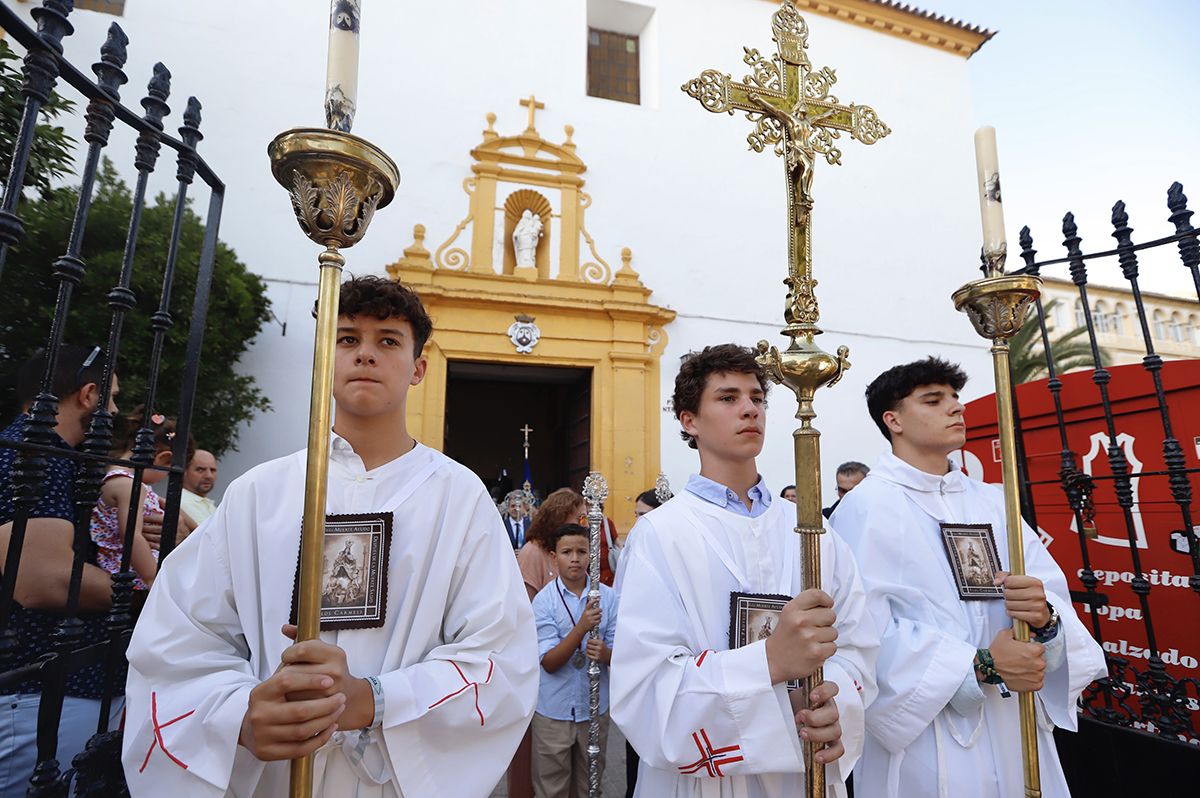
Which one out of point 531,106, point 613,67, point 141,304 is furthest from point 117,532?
point 613,67

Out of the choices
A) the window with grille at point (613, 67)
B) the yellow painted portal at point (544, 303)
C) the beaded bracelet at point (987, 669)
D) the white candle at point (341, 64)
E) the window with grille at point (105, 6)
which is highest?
the window with grille at point (613, 67)

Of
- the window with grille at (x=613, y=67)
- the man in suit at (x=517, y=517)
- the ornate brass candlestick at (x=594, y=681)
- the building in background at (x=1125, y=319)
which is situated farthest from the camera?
the building in background at (x=1125, y=319)

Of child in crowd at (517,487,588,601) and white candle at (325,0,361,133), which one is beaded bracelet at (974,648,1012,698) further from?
child in crowd at (517,487,588,601)

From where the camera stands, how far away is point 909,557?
2225 millimetres

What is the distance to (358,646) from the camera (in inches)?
58.1

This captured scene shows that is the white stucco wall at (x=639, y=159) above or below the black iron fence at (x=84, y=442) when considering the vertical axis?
above

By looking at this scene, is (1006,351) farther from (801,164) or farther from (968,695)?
(968,695)

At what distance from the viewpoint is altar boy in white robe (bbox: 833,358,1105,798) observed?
6.39 ft

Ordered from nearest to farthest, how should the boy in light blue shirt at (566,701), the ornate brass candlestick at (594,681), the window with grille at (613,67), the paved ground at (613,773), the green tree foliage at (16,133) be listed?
the green tree foliage at (16,133), the ornate brass candlestick at (594,681), the boy in light blue shirt at (566,701), the paved ground at (613,773), the window with grille at (613,67)

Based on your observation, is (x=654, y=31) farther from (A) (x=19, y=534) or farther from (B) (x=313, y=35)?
(A) (x=19, y=534)

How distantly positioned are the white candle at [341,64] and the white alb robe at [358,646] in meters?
0.81

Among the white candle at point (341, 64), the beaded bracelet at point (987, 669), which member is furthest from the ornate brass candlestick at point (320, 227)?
the beaded bracelet at point (987, 669)

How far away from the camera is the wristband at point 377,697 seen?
1.35 m

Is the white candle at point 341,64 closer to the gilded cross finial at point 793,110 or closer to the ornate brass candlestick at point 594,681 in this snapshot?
the gilded cross finial at point 793,110
